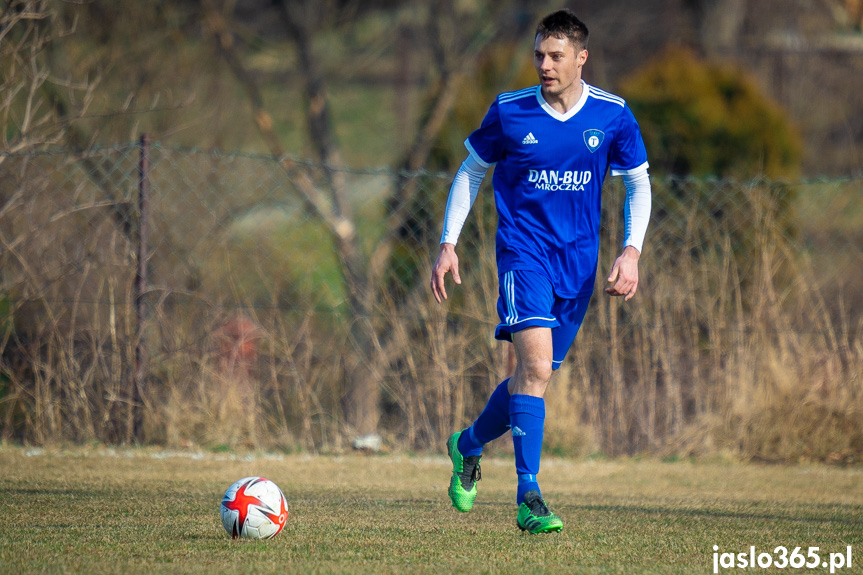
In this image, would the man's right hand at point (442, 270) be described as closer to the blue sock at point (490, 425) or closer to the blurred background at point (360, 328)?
the blue sock at point (490, 425)

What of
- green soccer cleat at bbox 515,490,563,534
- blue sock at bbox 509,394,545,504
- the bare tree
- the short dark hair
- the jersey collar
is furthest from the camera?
the bare tree

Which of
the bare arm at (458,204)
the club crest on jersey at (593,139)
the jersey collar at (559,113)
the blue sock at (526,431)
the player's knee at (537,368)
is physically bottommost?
the blue sock at (526,431)

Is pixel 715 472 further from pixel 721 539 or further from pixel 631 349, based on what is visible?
pixel 721 539

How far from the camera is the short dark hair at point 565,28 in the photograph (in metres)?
4.20

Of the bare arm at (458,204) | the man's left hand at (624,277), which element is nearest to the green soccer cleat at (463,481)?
the bare arm at (458,204)

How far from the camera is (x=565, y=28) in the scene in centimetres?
421

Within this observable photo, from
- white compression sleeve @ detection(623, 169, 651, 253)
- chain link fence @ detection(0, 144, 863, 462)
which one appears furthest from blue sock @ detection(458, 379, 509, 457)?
chain link fence @ detection(0, 144, 863, 462)

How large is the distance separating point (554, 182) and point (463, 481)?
144 centimetres

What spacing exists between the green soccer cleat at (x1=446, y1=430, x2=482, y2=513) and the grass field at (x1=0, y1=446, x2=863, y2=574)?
0.27 feet

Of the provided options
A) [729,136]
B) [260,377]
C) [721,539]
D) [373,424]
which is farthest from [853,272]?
[721,539]

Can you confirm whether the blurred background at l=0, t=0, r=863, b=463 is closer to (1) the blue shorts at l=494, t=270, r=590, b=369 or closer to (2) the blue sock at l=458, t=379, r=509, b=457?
(2) the blue sock at l=458, t=379, r=509, b=457

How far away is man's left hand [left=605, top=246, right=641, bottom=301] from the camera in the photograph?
13.5 feet

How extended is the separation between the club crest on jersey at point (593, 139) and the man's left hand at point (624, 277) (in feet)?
1.66

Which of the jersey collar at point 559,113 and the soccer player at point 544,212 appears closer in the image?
the soccer player at point 544,212
